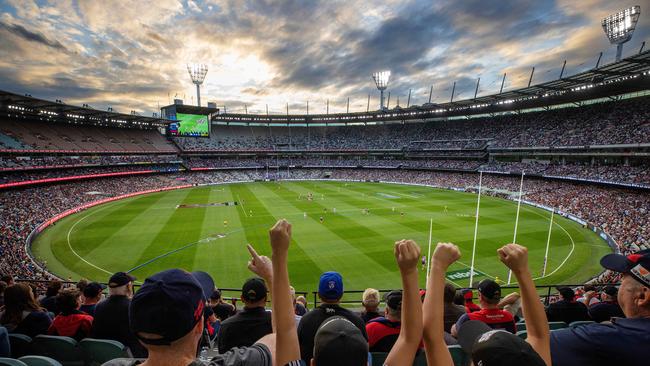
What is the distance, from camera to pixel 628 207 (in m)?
34.4

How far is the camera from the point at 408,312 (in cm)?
224

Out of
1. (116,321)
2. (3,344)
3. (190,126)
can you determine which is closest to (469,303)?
(116,321)

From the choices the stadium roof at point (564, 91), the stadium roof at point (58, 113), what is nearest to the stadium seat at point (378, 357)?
the stadium roof at point (564, 91)

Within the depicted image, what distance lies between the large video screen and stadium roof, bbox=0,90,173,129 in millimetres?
10927

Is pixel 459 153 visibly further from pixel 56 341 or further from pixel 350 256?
pixel 56 341

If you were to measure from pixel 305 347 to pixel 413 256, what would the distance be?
222 cm

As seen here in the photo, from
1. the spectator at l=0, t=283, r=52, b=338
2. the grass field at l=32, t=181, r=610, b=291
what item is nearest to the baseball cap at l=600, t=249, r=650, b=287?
the spectator at l=0, t=283, r=52, b=338

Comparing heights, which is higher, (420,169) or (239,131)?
(239,131)

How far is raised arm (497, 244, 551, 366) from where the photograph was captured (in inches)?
93.9

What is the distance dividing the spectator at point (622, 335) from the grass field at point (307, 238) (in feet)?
59.9

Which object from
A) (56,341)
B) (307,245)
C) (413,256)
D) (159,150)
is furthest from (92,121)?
(413,256)

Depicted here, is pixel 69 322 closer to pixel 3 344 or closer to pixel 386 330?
pixel 3 344

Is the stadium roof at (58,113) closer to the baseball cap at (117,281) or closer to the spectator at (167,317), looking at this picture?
the baseball cap at (117,281)

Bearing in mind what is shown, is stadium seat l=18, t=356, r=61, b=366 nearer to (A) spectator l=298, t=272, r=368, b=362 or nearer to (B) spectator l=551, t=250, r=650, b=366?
(A) spectator l=298, t=272, r=368, b=362
